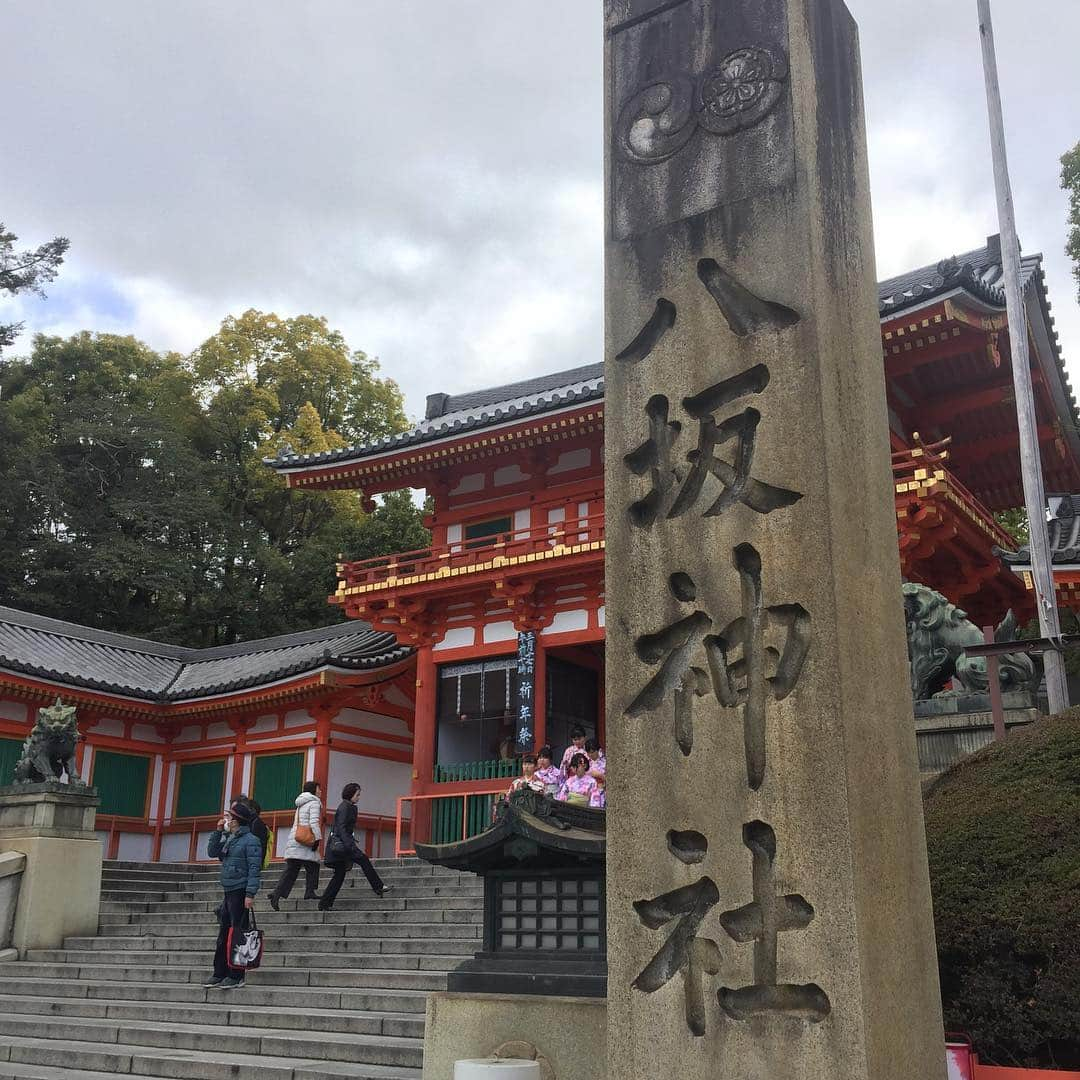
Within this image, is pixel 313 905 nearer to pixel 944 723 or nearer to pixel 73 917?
pixel 73 917

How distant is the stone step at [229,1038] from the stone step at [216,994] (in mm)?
273

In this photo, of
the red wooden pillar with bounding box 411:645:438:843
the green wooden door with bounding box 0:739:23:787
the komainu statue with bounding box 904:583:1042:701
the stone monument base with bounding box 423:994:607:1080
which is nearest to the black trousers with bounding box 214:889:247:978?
the stone monument base with bounding box 423:994:607:1080

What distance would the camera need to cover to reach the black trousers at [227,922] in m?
8.74

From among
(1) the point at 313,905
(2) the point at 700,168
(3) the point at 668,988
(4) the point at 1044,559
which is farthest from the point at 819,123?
(1) the point at 313,905

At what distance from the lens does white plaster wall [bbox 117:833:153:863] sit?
63.9 ft

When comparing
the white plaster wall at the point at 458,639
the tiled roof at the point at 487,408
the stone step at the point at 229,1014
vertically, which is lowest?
the stone step at the point at 229,1014

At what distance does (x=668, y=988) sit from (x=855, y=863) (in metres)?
0.77

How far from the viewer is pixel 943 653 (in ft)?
28.9

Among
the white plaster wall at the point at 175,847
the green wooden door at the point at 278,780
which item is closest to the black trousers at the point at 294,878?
the green wooden door at the point at 278,780

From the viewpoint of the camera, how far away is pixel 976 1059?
4.59 metres

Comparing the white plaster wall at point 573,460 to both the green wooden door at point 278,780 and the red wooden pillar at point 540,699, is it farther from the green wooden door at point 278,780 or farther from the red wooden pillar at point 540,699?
the green wooden door at point 278,780

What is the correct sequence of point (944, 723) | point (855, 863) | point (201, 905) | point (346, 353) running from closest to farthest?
point (855, 863) < point (944, 723) < point (201, 905) < point (346, 353)

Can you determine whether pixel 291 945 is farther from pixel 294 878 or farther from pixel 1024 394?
pixel 1024 394

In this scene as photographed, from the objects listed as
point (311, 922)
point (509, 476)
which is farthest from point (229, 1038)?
point (509, 476)
